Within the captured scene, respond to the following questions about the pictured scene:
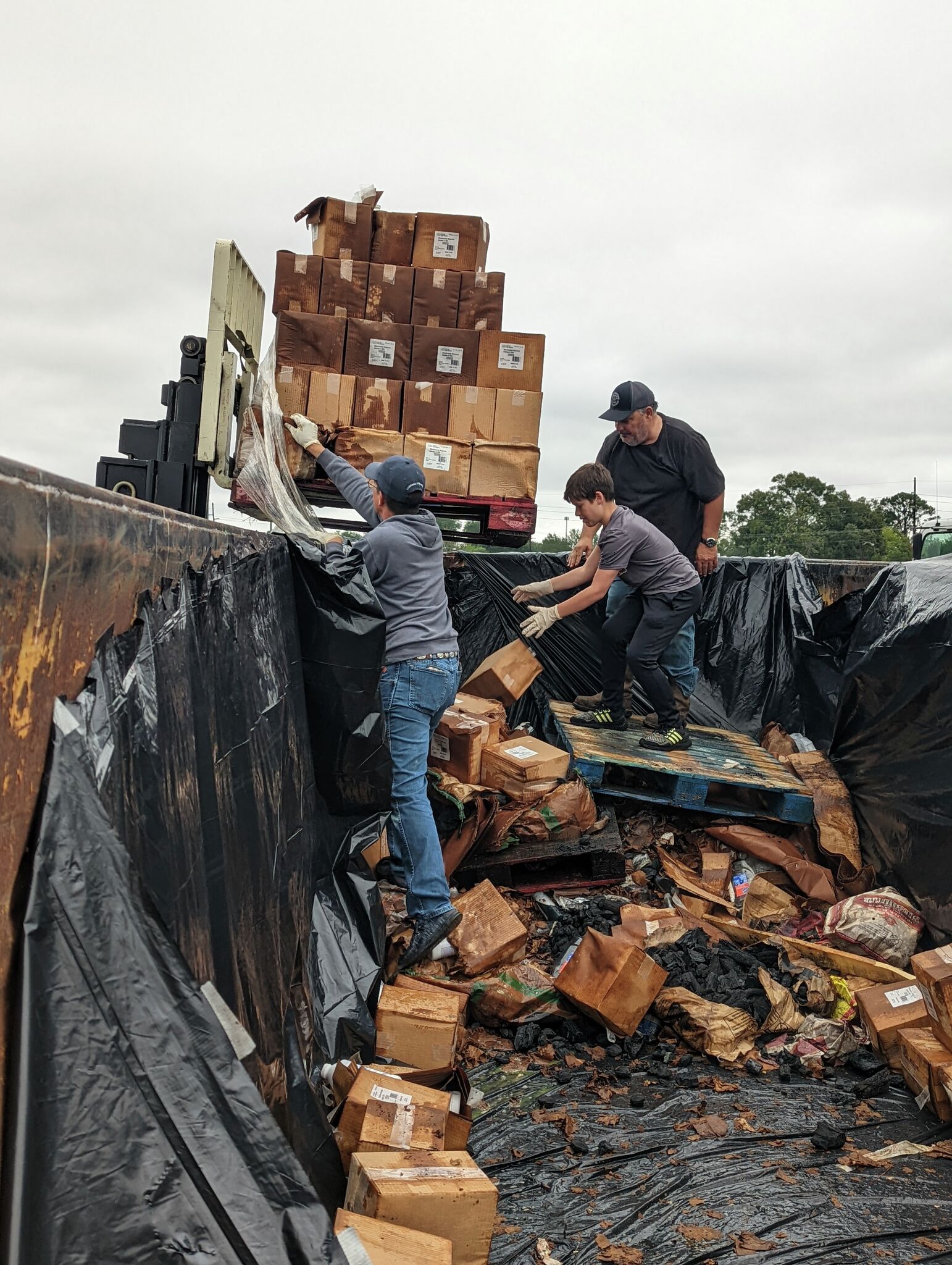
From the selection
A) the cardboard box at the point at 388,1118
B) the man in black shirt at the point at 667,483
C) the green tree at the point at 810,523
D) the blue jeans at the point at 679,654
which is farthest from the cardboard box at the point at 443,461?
the green tree at the point at 810,523

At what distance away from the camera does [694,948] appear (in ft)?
13.4

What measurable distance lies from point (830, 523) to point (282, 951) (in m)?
46.2

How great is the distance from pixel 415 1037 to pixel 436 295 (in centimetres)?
389

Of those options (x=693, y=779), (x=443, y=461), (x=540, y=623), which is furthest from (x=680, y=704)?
(x=443, y=461)

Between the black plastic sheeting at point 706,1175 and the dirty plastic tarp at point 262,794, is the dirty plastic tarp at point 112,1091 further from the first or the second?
the black plastic sheeting at point 706,1175

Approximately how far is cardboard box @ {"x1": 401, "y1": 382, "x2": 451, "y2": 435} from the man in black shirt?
3.73 ft

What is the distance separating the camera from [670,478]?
6.01 m

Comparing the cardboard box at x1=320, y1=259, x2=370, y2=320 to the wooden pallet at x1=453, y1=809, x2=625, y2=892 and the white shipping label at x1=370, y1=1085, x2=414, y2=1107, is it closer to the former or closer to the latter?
the wooden pallet at x1=453, y1=809, x2=625, y2=892

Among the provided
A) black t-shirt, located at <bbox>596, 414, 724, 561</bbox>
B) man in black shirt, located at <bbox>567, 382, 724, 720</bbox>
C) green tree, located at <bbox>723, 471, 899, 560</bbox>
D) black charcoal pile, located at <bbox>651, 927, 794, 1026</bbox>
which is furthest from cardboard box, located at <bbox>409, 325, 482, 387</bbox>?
green tree, located at <bbox>723, 471, 899, 560</bbox>

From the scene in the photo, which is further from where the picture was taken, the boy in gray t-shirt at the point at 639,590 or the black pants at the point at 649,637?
the black pants at the point at 649,637

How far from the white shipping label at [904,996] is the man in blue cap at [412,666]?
1.63 metres

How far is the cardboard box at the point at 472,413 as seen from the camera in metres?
5.19

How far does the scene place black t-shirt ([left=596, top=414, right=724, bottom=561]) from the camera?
19.5 ft

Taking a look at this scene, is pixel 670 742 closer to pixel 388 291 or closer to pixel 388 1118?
pixel 388 291
